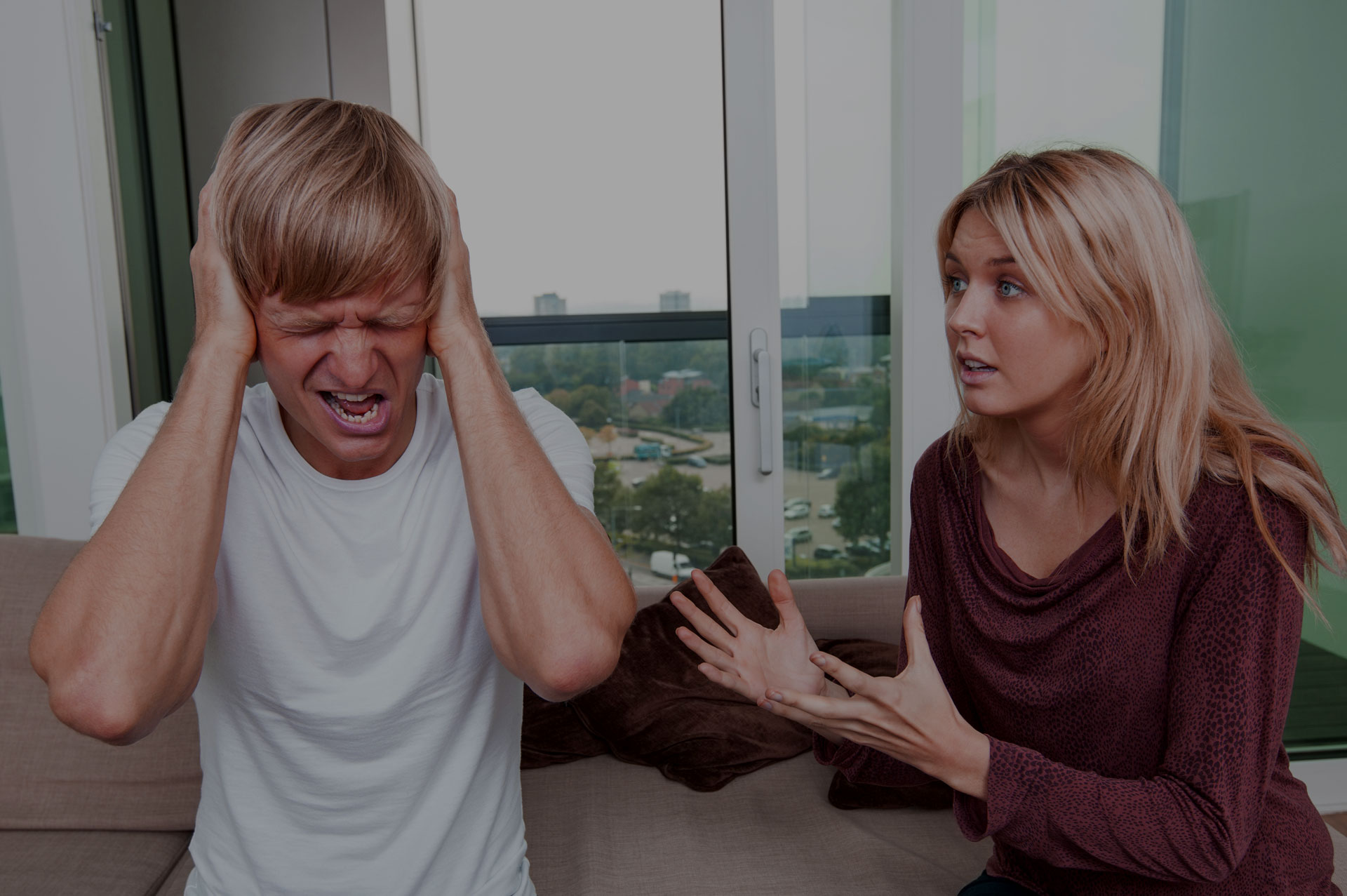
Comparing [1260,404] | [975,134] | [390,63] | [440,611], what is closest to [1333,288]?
[975,134]

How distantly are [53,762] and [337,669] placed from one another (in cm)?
97

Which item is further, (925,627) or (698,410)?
(698,410)

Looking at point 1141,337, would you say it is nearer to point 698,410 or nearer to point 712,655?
point 712,655

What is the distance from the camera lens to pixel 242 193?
0.97 m

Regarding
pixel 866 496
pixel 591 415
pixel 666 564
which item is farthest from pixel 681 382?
pixel 866 496

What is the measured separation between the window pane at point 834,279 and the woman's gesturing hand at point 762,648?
1.57m

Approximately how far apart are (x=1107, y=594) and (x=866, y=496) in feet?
5.66

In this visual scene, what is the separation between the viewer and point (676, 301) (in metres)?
4.22

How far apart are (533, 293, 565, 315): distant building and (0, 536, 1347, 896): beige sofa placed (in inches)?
97.4

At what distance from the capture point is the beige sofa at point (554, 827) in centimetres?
152

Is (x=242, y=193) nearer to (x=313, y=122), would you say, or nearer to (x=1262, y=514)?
(x=313, y=122)

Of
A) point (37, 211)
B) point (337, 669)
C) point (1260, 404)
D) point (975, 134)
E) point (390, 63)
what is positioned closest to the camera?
point (337, 669)

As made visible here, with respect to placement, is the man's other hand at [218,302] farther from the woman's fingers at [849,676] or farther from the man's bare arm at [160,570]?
the woman's fingers at [849,676]

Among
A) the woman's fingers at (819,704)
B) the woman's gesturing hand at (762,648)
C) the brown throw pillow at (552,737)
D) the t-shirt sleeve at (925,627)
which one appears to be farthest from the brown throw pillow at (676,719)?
the woman's fingers at (819,704)
